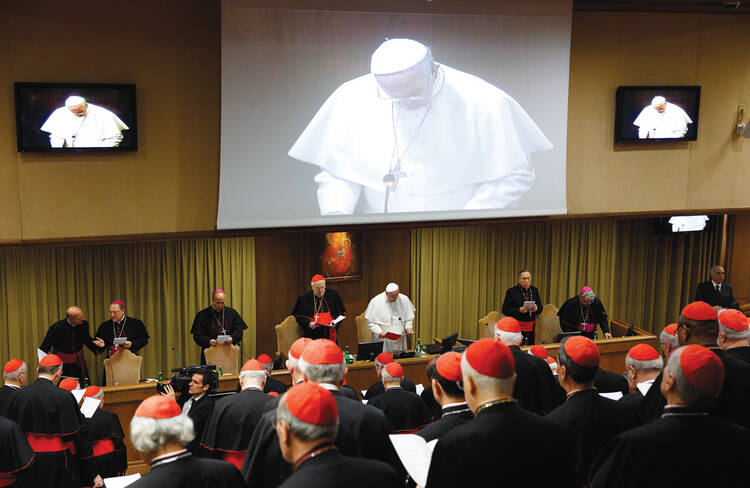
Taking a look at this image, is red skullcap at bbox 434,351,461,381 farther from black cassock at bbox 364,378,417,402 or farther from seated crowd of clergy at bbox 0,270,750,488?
black cassock at bbox 364,378,417,402

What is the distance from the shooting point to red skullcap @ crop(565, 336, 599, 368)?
3.38 metres

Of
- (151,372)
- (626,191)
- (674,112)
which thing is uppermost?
(674,112)

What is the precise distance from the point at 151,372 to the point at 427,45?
18.4 feet

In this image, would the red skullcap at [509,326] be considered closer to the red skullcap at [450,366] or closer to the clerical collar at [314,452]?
the red skullcap at [450,366]

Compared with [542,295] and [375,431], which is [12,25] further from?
[542,295]

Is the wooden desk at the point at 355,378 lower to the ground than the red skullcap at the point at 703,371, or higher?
lower

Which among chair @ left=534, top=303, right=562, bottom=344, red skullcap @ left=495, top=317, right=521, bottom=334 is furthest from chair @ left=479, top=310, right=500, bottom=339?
red skullcap @ left=495, top=317, right=521, bottom=334

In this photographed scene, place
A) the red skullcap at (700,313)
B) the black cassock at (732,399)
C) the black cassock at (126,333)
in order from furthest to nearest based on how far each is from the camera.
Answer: the black cassock at (126,333) < the red skullcap at (700,313) < the black cassock at (732,399)

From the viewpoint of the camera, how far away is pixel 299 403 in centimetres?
227

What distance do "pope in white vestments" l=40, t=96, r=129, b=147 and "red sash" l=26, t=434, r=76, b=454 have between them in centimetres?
261

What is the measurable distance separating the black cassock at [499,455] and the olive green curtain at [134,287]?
23.6 ft

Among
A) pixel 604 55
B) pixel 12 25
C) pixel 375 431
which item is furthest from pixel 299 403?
pixel 604 55

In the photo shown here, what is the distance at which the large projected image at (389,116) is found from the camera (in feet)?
22.1

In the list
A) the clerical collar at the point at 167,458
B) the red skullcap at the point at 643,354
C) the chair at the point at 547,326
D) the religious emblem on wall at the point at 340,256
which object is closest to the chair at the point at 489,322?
the chair at the point at 547,326
